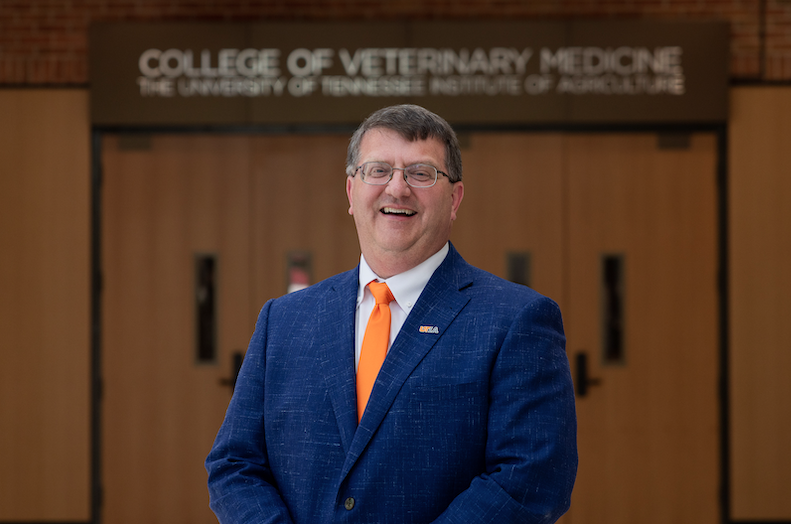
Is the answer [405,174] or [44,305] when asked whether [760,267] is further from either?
[44,305]

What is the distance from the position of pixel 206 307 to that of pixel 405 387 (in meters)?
2.78

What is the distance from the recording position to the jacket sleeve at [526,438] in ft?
3.79

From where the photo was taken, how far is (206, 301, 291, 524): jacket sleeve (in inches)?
49.9

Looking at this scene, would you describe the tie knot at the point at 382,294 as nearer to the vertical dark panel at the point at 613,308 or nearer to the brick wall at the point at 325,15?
the vertical dark panel at the point at 613,308

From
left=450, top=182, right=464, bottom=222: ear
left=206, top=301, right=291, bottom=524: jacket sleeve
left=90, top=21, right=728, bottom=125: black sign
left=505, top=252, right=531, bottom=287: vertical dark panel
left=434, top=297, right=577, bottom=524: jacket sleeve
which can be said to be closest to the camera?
left=434, top=297, right=577, bottom=524: jacket sleeve

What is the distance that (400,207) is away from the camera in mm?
1313

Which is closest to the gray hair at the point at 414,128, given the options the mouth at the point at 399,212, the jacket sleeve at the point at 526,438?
the mouth at the point at 399,212

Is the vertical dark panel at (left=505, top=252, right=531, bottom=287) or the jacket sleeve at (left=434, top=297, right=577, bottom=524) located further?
the vertical dark panel at (left=505, top=252, right=531, bottom=287)

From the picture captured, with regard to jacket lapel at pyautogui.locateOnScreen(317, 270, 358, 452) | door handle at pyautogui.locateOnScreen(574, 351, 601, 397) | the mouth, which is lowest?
door handle at pyautogui.locateOnScreen(574, 351, 601, 397)

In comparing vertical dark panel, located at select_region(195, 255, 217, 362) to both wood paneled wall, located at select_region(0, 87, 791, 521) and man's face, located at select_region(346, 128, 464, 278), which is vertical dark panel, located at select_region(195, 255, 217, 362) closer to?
wood paneled wall, located at select_region(0, 87, 791, 521)

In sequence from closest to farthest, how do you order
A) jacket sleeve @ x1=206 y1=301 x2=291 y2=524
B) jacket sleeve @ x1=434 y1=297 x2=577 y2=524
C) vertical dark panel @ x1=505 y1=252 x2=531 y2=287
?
1. jacket sleeve @ x1=434 y1=297 x2=577 y2=524
2. jacket sleeve @ x1=206 y1=301 x2=291 y2=524
3. vertical dark panel @ x1=505 y1=252 x2=531 y2=287

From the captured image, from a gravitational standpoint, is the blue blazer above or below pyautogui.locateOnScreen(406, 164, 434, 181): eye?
below

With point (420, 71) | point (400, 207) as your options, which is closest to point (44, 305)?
point (420, 71)

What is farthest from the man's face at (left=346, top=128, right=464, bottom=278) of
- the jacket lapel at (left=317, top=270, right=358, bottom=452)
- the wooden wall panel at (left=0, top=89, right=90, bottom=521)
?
the wooden wall panel at (left=0, top=89, right=90, bottom=521)
